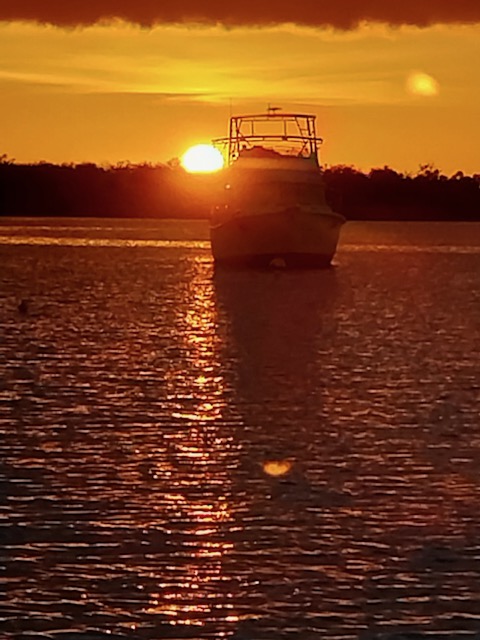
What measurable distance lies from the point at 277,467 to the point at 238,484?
103cm

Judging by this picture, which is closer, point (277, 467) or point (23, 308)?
point (277, 467)

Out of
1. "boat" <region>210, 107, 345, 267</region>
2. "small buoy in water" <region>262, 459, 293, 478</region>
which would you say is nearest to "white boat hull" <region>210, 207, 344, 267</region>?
"boat" <region>210, 107, 345, 267</region>

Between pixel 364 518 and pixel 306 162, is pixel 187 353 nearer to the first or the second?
pixel 364 518

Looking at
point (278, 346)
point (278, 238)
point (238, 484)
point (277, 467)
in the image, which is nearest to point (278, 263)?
point (278, 238)

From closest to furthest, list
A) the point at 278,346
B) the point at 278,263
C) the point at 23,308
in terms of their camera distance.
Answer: the point at 278,346
the point at 23,308
the point at 278,263

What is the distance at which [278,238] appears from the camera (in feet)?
183

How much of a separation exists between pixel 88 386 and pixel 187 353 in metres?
6.39

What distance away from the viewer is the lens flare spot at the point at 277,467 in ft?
49.5

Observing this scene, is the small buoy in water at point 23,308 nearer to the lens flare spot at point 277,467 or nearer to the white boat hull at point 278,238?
the white boat hull at point 278,238

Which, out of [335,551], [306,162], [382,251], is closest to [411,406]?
[335,551]

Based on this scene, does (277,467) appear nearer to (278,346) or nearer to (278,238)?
(278,346)

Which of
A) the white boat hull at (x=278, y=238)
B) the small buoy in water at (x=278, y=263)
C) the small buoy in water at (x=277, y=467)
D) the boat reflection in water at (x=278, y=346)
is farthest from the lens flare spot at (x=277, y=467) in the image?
the small buoy in water at (x=278, y=263)

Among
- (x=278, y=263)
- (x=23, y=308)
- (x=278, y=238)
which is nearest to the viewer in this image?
(x=23, y=308)

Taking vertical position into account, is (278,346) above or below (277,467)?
above
